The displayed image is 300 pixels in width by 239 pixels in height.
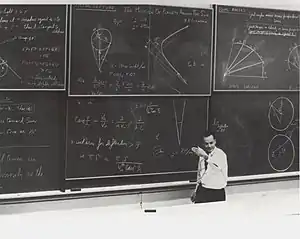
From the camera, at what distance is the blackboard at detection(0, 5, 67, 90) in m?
3.26

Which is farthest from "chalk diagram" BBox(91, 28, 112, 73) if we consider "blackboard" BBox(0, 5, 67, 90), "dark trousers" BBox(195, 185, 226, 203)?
"dark trousers" BBox(195, 185, 226, 203)

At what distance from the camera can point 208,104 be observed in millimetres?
3807

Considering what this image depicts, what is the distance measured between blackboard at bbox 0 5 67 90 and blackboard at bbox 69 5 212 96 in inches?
3.3

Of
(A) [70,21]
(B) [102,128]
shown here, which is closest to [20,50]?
(A) [70,21]

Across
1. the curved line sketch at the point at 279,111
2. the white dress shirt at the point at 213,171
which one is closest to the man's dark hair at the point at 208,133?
the white dress shirt at the point at 213,171

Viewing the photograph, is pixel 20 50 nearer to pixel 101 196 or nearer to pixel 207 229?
pixel 101 196

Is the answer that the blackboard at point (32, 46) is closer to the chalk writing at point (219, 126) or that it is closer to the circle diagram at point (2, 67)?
the circle diagram at point (2, 67)

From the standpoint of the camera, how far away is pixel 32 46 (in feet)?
10.9

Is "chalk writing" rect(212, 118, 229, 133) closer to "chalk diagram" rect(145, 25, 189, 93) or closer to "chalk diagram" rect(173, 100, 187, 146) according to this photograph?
"chalk diagram" rect(173, 100, 187, 146)

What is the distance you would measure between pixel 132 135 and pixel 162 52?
59cm

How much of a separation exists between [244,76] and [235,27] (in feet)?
1.16

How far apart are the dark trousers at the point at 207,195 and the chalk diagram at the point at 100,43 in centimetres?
103

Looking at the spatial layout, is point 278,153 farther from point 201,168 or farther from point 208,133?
point 201,168

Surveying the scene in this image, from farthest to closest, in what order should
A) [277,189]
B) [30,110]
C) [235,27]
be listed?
1. [277,189]
2. [235,27]
3. [30,110]
